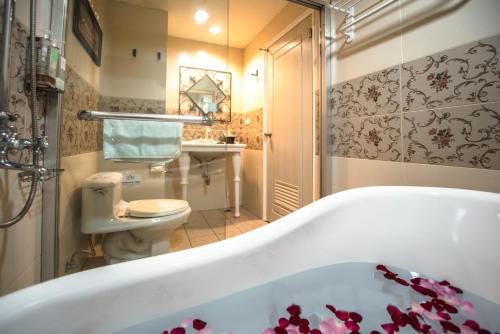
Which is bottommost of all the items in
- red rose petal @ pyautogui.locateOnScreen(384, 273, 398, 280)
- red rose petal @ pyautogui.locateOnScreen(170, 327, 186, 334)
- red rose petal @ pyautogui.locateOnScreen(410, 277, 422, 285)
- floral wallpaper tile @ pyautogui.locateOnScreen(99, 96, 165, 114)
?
red rose petal @ pyautogui.locateOnScreen(170, 327, 186, 334)

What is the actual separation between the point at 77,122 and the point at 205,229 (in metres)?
1.22

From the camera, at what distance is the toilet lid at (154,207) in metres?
1.35

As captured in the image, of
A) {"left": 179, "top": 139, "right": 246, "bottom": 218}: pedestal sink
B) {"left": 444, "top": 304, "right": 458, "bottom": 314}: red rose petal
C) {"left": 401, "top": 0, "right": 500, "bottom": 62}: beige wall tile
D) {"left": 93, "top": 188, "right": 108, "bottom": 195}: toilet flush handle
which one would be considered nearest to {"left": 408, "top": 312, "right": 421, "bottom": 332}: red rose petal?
{"left": 444, "top": 304, "right": 458, "bottom": 314}: red rose petal

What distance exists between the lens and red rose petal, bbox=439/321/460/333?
0.55 metres

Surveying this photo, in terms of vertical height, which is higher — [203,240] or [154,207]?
[154,207]

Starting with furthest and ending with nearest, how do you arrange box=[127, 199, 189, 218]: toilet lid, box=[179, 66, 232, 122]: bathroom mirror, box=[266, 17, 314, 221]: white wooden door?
box=[179, 66, 232, 122]: bathroom mirror → box=[266, 17, 314, 221]: white wooden door → box=[127, 199, 189, 218]: toilet lid

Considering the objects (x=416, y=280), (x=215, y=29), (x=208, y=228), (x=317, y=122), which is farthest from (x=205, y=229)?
(x=215, y=29)

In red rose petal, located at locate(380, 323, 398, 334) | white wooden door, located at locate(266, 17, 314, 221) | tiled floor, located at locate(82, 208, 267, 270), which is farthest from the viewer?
white wooden door, located at locate(266, 17, 314, 221)

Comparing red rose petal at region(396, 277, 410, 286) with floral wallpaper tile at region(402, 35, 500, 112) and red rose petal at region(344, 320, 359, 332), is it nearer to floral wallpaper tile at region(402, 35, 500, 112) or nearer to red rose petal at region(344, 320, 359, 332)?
red rose petal at region(344, 320, 359, 332)

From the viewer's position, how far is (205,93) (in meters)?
2.56

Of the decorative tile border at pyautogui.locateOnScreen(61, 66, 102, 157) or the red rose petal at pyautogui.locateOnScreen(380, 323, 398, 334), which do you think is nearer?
the red rose petal at pyautogui.locateOnScreen(380, 323, 398, 334)

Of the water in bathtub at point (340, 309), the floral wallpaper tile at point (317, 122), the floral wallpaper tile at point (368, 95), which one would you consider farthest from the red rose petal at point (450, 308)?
the floral wallpaper tile at point (317, 122)

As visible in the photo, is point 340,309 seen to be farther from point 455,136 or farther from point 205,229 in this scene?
point 205,229

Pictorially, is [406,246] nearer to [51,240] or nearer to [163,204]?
[163,204]
